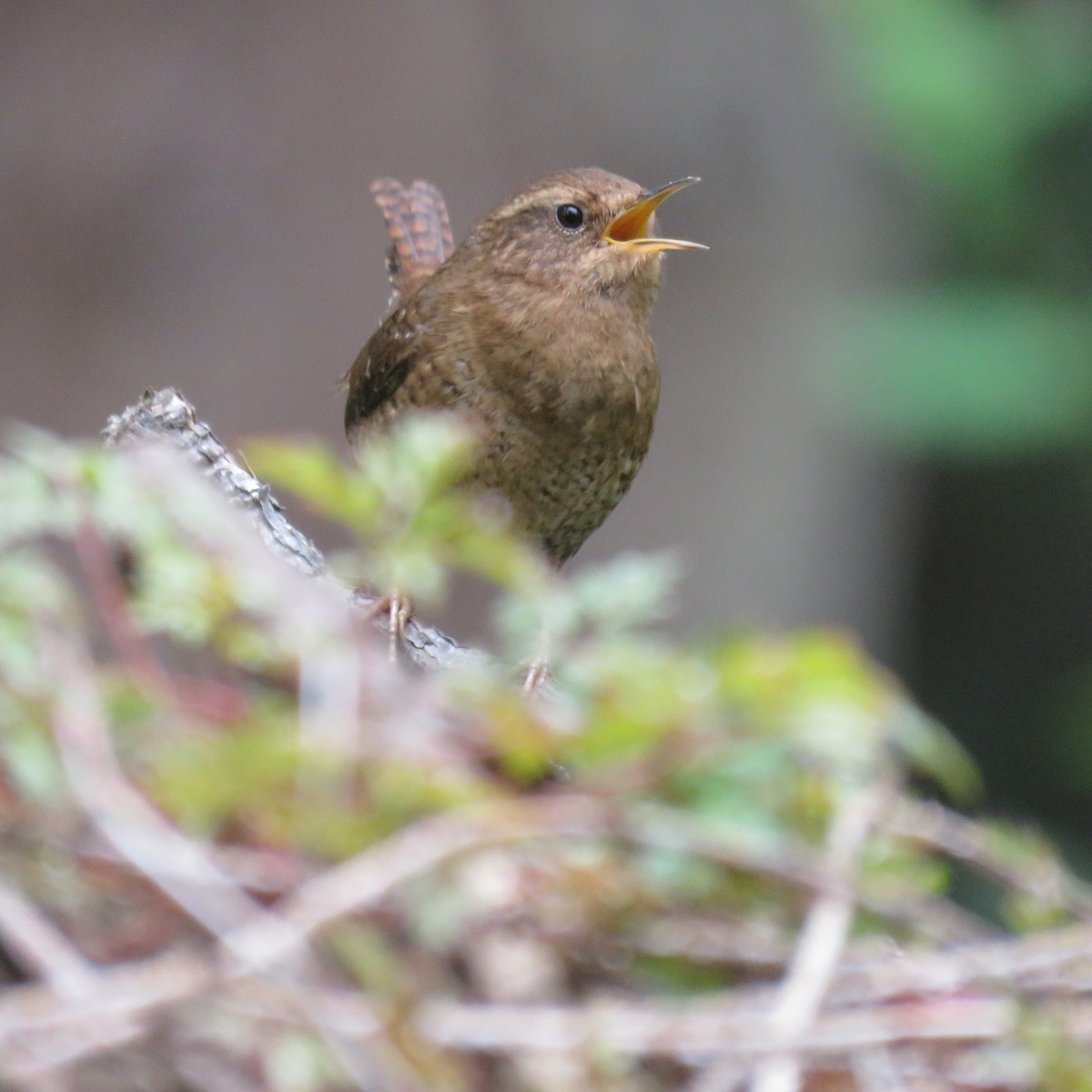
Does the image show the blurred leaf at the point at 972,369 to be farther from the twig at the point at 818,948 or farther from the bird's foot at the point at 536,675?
the twig at the point at 818,948

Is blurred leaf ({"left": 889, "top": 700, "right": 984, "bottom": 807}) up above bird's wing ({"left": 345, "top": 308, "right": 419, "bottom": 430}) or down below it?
below

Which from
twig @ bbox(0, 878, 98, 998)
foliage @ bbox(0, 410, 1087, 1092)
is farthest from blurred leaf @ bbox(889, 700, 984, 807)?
twig @ bbox(0, 878, 98, 998)

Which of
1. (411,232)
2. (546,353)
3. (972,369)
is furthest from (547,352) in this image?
(972,369)

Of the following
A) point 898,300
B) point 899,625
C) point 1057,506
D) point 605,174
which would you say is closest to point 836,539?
point 899,625

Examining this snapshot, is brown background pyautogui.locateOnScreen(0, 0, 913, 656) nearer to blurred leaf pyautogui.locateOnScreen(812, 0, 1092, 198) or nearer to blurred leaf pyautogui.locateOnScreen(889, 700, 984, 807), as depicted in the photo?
blurred leaf pyautogui.locateOnScreen(812, 0, 1092, 198)

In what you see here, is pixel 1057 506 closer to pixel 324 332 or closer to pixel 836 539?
pixel 836 539

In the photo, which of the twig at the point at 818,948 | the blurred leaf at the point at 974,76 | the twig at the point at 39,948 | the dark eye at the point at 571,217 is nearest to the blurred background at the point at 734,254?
the blurred leaf at the point at 974,76

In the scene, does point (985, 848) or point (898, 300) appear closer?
point (985, 848)
